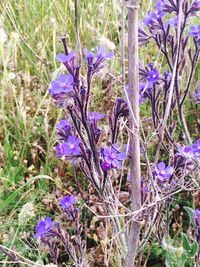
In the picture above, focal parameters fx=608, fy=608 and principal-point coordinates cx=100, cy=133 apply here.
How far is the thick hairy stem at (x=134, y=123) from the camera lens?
4.27 ft

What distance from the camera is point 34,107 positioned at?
8.80 feet

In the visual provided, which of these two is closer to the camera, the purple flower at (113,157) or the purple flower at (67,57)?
the purple flower at (67,57)

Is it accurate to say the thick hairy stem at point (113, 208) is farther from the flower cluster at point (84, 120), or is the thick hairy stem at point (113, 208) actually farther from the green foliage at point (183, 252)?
the green foliage at point (183, 252)

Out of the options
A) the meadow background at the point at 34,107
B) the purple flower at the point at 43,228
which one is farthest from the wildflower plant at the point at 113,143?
the meadow background at the point at 34,107

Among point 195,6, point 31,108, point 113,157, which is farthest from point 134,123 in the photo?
point 31,108

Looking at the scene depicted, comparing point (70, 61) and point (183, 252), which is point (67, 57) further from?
point (183, 252)

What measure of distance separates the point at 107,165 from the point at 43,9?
198cm

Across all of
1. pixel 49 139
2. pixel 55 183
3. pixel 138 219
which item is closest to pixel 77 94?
pixel 138 219

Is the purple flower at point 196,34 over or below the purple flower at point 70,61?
below

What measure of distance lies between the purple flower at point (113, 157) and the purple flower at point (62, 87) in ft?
0.66

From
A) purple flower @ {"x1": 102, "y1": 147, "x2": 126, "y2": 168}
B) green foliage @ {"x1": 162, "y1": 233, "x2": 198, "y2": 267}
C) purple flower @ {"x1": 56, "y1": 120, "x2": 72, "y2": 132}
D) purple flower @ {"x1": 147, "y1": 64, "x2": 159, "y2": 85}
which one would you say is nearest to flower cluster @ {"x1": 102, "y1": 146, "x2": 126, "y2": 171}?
purple flower @ {"x1": 102, "y1": 147, "x2": 126, "y2": 168}

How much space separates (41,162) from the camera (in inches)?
94.3

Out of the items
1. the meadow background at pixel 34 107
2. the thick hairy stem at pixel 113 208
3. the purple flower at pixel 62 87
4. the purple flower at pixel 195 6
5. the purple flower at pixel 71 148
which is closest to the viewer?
the purple flower at pixel 62 87

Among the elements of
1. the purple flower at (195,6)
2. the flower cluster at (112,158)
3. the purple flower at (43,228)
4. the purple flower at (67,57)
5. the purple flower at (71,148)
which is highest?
the purple flower at (67,57)
